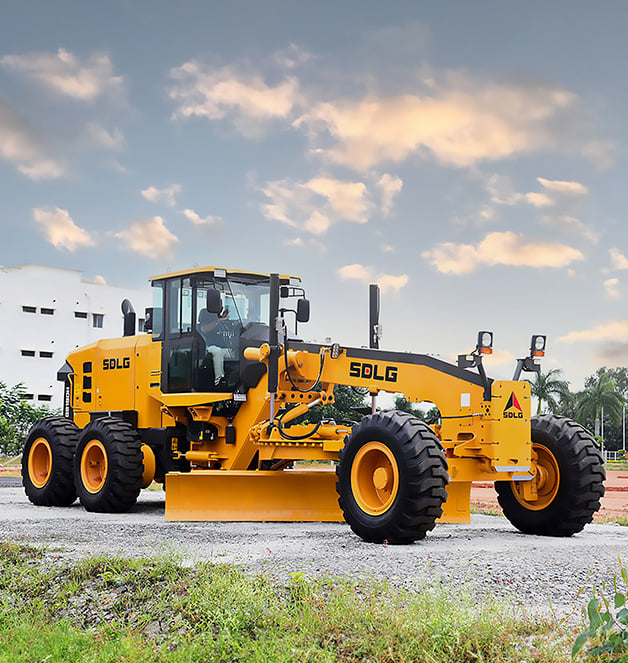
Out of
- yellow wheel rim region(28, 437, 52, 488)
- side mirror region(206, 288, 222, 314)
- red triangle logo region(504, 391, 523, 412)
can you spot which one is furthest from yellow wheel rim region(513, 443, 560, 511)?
yellow wheel rim region(28, 437, 52, 488)

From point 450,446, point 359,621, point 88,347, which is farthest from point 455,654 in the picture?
point 88,347

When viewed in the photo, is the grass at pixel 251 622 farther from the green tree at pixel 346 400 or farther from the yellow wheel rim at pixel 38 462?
the yellow wheel rim at pixel 38 462

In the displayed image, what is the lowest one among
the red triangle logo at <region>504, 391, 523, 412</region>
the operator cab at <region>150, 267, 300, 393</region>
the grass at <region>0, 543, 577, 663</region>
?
the grass at <region>0, 543, 577, 663</region>

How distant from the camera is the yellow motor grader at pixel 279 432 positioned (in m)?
9.83

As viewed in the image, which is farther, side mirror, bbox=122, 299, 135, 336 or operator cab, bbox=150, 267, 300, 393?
side mirror, bbox=122, 299, 135, 336

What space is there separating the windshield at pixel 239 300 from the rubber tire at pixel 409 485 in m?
4.51

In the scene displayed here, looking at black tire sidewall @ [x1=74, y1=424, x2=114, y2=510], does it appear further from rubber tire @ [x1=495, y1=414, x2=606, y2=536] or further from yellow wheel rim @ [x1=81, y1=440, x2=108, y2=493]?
rubber tire @ [x1=495, y1=414, x2=606, y2=536]

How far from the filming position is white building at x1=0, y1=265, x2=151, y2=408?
195ft

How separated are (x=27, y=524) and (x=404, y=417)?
5.18 metres

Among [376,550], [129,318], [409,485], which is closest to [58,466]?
[129,318]

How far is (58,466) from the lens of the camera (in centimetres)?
1473

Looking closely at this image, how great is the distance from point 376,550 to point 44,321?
55585 mm

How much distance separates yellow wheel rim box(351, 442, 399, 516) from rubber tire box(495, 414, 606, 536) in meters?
2.11

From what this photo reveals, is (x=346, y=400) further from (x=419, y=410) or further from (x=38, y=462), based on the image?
(x=419, y=410)
